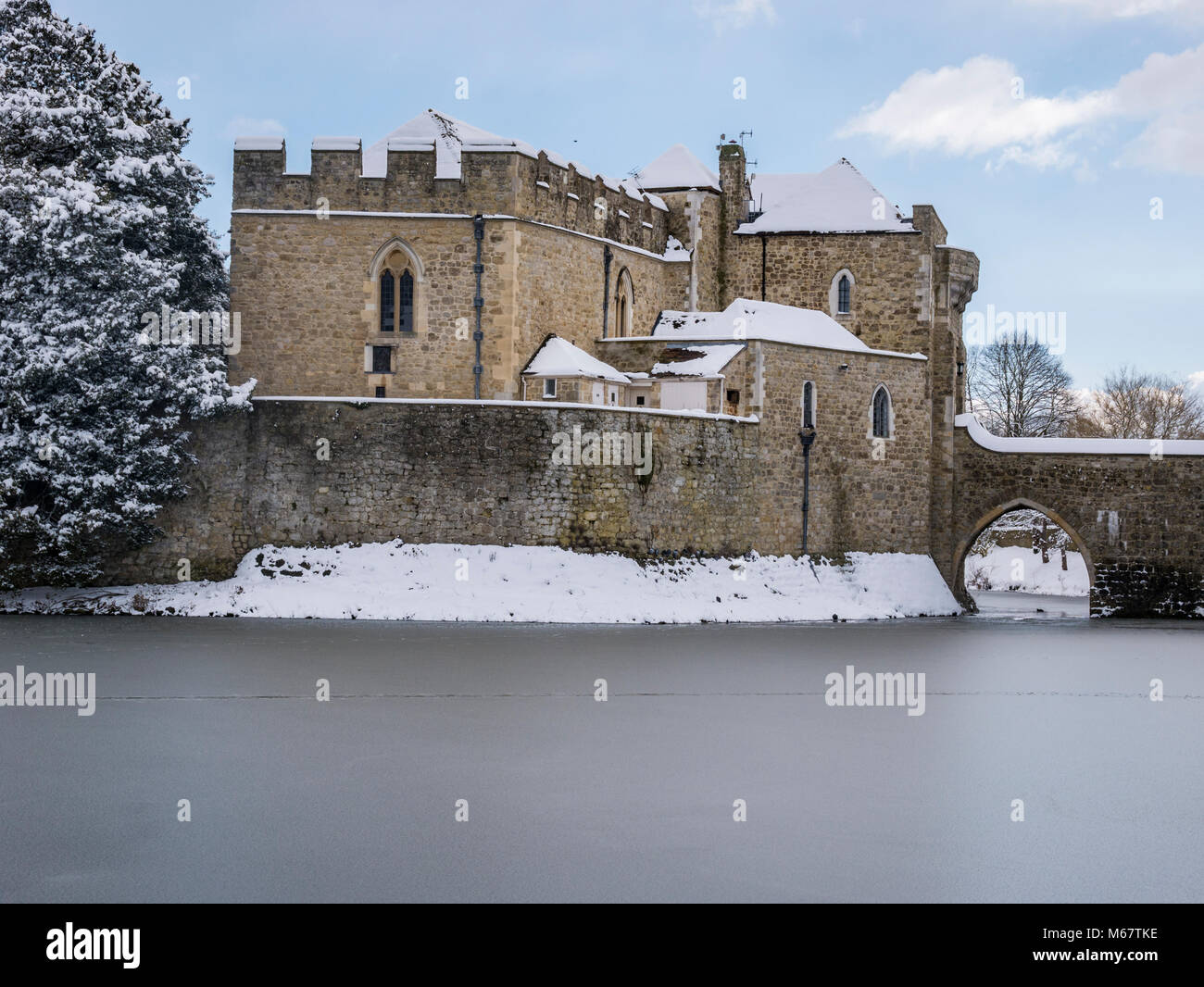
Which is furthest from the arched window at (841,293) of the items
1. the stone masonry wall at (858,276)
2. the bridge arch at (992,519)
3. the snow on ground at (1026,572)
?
the snow on ground at (1026,572)

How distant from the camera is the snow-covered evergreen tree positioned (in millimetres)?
29219

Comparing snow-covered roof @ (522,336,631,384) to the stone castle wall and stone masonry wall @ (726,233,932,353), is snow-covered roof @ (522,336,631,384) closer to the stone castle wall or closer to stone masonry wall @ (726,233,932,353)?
the stone castle wall

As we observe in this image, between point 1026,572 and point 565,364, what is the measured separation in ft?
98.0

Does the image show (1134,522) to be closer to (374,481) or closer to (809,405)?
(809,405)

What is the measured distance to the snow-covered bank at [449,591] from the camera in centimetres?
2995

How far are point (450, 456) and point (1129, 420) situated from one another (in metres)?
46.8

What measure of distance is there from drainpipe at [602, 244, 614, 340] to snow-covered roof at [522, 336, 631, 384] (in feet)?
7.14

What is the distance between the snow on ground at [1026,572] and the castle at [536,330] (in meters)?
18.2

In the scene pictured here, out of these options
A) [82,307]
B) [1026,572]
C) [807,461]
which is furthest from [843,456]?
[1026,572]

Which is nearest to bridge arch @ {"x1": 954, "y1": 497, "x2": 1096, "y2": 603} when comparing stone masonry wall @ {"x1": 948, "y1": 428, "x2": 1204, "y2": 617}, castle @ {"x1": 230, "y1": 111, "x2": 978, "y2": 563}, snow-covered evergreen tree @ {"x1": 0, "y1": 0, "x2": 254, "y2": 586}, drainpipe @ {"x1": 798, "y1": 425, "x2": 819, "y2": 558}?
stone masonry wall @ {"x1": 948, "y1": 428, "x2": 1204, "y2": 617}

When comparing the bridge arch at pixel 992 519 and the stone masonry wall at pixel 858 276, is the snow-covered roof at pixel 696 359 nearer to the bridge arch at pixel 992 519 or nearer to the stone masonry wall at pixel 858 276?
the stone masonry wall at pixel 858 276

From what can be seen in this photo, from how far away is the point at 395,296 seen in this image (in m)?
37.1

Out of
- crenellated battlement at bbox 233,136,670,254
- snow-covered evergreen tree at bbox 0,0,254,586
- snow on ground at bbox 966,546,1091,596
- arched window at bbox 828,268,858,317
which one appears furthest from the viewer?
snow on ground at bbox 966,546,1091,596
